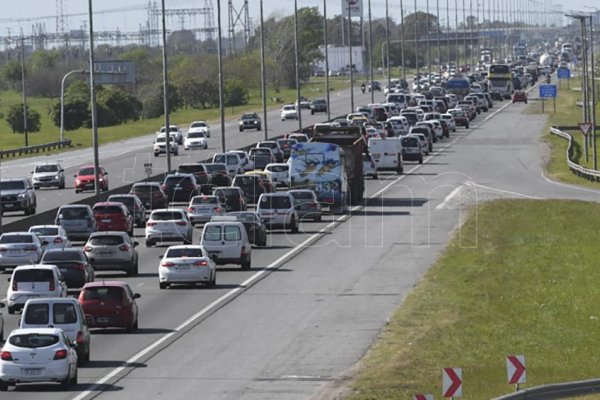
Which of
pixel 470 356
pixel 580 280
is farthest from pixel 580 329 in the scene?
pixel 580 280

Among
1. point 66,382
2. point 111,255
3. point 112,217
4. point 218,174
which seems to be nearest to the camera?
point 66,382

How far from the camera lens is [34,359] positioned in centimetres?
3052

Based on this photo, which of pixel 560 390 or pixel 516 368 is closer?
pixel 516 368

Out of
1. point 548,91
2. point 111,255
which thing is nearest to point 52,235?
point 111,255

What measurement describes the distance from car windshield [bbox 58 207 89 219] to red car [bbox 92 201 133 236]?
1.18m

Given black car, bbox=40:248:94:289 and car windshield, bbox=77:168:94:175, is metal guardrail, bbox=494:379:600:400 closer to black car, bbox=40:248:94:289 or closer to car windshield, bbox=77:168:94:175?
black car, bbox=40:248:94:289

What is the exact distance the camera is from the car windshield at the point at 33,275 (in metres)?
42.2

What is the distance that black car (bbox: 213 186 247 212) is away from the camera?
2884 inches

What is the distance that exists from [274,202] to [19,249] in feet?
51.2

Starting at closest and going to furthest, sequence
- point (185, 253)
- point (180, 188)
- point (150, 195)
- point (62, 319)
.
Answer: point (62, 319)
point (185, 253)
point (150, 195)
point (180, 188)

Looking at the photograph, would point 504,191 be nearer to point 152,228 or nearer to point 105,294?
point 152,228

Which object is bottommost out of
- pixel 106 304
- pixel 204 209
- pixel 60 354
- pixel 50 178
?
pixel 204 209

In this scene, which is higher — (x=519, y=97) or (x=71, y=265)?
(x=519, y=97)

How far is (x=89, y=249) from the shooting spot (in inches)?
2061
